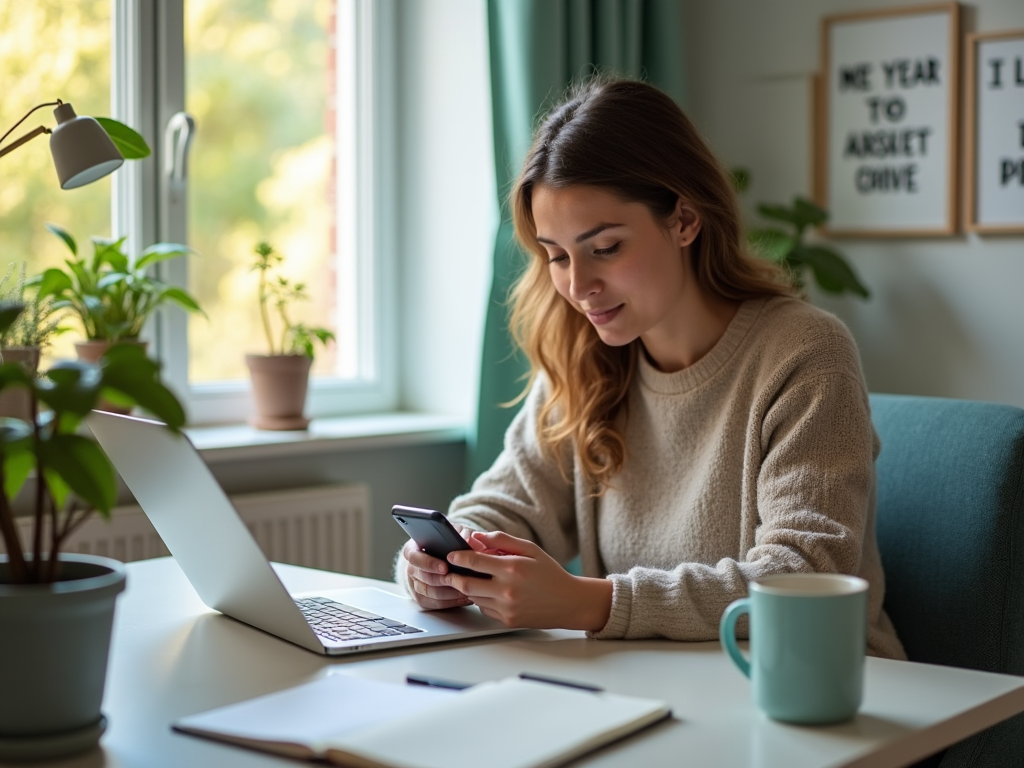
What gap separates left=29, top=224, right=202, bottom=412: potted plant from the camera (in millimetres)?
2100

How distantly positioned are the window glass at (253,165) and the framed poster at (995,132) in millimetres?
1424

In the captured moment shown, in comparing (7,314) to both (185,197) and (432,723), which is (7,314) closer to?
(432,723)

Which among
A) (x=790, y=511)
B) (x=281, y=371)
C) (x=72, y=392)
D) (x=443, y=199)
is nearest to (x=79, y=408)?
(x=72, y=392)

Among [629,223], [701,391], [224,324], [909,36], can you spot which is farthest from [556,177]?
[909,36]

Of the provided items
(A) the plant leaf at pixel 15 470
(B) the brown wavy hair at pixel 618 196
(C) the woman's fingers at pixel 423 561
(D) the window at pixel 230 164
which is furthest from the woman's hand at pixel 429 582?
(D) the window at pixel 230 164

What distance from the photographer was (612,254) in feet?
5.27

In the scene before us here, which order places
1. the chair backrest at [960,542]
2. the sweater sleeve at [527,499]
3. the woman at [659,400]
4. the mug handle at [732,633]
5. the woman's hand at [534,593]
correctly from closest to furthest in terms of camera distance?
the mug handle at [732,633] < the woman's hand at [534,593] < the woman at [659,400] < the chair backrest at [960,542] < the sweater sleeve at [527,499]

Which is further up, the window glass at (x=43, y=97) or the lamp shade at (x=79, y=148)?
the window glass at (x=43, y=97)

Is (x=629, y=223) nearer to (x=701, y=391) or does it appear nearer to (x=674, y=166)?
(x=674, y=166)

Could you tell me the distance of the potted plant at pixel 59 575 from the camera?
855 millimetres

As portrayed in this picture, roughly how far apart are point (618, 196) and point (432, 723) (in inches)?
32.9

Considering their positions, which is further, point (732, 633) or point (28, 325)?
point (28, 325)

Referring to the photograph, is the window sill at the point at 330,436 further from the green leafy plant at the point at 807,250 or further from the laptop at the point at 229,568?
the laptop at the point at 229,568

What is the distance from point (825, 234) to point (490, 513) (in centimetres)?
150
